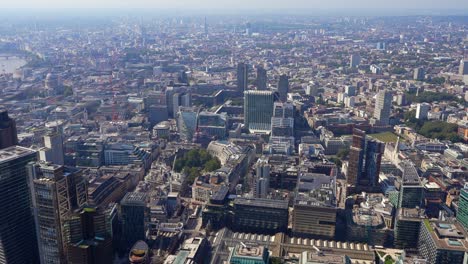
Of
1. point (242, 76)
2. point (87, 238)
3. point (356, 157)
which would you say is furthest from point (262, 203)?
point (242, 76)

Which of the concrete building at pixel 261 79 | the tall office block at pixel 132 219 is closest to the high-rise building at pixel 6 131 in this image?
the tall office block at pixel 132 219

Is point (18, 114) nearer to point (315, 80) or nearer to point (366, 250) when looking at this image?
point (366, 250)

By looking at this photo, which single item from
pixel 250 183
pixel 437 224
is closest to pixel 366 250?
pixel 437 224

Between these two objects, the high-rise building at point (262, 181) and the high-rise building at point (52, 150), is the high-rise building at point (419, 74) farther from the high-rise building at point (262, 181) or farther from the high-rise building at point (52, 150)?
the high-rise building at point (52, 150)

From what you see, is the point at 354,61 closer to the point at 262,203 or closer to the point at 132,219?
the point at 262,203

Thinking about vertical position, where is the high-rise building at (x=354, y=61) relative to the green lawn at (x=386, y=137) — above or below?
above

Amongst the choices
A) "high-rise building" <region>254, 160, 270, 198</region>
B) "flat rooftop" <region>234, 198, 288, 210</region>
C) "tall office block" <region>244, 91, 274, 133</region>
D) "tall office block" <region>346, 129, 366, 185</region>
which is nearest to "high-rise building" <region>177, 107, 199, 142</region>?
"tall office block" <region>244, 91, 274, 133</region>
